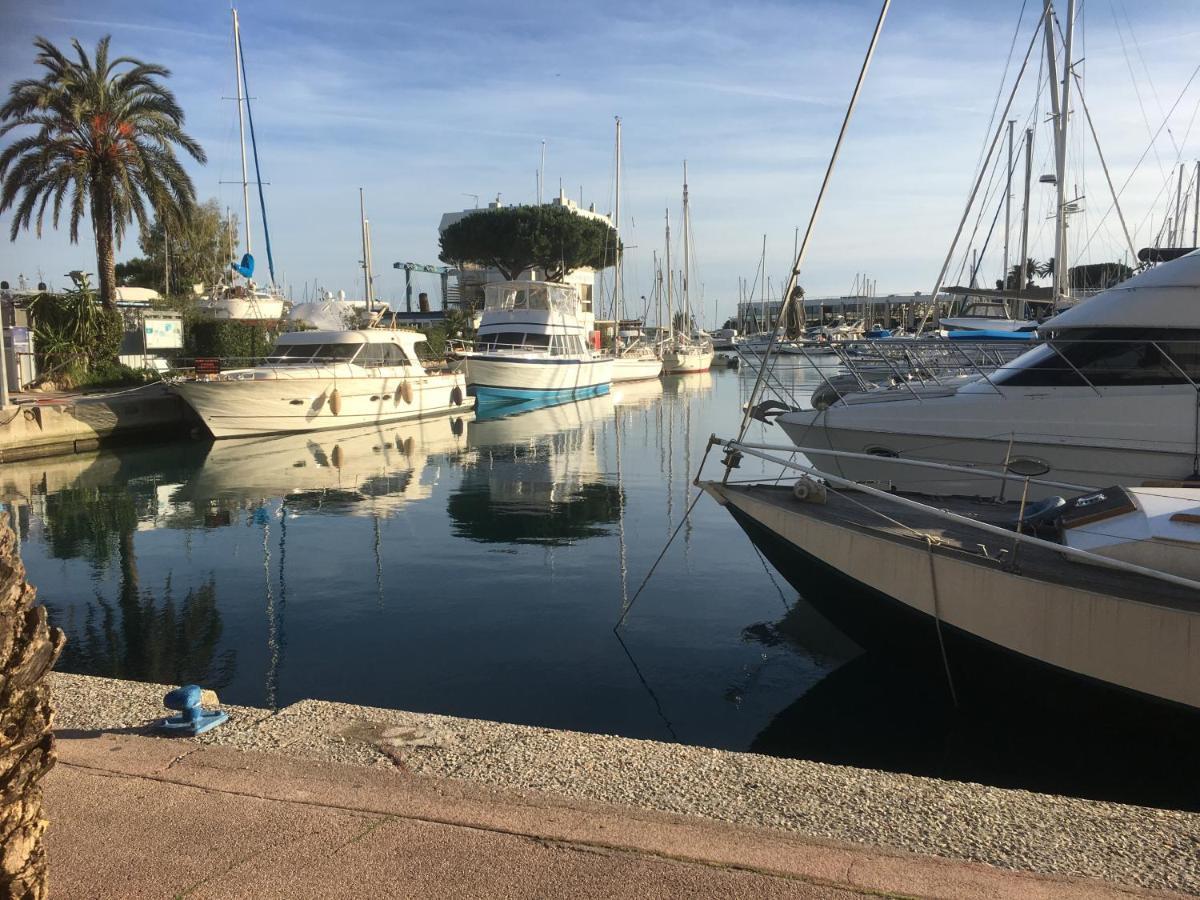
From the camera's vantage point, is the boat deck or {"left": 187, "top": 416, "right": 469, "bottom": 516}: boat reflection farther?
{"left": 187, "top": 416, "right": 469, "bottom": 516}: boat reflection

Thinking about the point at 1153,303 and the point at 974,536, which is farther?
the point at 1153,303

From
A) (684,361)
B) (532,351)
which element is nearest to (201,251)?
(532,351)

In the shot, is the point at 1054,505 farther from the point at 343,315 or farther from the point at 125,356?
the point at 125,356

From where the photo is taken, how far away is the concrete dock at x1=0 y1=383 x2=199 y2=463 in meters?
22.2

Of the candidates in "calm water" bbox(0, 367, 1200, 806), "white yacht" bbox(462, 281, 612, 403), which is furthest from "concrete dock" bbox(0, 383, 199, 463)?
"white yacht" bbox(462, 281, 612, 403)

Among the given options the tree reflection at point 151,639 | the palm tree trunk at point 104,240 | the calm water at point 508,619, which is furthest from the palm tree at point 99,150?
the tree reflection at point 151,639

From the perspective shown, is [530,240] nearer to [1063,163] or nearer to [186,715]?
[1063,163]

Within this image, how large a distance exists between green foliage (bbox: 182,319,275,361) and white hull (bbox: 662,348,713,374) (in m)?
32.9

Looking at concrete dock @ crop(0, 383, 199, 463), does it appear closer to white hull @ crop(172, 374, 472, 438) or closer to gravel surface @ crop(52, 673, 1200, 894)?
white hull @ crop(172, 374, 472, 438)

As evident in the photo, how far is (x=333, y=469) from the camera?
70.5 feet

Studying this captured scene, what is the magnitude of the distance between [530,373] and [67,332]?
16.4 meters

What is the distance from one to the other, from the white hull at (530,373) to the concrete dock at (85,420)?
11.8m

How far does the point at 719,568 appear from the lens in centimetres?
1191

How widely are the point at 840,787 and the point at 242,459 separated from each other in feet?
69.3
